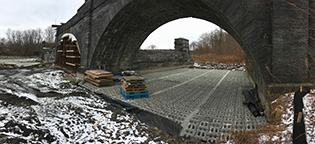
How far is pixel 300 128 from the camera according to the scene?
217 cm

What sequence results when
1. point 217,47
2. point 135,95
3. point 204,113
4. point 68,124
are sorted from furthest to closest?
1. point 217,47
2. point 135,95
3. point 204,113
4. point 68,124

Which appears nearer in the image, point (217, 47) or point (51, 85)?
point (51, 85)

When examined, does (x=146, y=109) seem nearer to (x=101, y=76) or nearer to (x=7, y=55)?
(x=101, y=76)

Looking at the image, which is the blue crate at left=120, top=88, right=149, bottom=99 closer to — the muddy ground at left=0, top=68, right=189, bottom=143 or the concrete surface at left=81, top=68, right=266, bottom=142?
the concrete surface at left=81, top=68, right=266, bottom=142

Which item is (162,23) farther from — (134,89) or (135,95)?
(135,95)

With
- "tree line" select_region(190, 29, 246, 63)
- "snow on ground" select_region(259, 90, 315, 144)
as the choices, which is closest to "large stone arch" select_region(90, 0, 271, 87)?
"snow on ground" select_region(259, 90, 315, 144)

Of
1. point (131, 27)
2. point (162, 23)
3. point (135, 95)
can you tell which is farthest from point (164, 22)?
point (135, 95)

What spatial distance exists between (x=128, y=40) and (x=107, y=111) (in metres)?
6.84

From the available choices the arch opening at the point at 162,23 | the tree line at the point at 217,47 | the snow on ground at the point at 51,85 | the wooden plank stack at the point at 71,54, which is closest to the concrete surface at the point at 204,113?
the arch opening at the point at 162,23

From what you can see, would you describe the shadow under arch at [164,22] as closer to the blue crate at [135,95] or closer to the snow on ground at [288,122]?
the snow on ground at [288,122]

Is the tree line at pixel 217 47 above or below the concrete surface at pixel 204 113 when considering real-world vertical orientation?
above

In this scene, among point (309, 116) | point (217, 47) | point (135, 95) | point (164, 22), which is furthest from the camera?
point (217, 47)

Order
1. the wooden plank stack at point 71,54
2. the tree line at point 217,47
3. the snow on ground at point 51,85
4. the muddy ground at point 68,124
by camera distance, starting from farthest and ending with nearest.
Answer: the tree line at point 217,47 < the wooden plank stack at point 71,54 < the snow on ground at point 51,85 < the muddy ground at point 68,124

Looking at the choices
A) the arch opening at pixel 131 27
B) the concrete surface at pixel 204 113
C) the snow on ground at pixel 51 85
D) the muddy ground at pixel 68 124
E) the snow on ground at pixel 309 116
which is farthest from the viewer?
the arch opening at pixel 131 27
